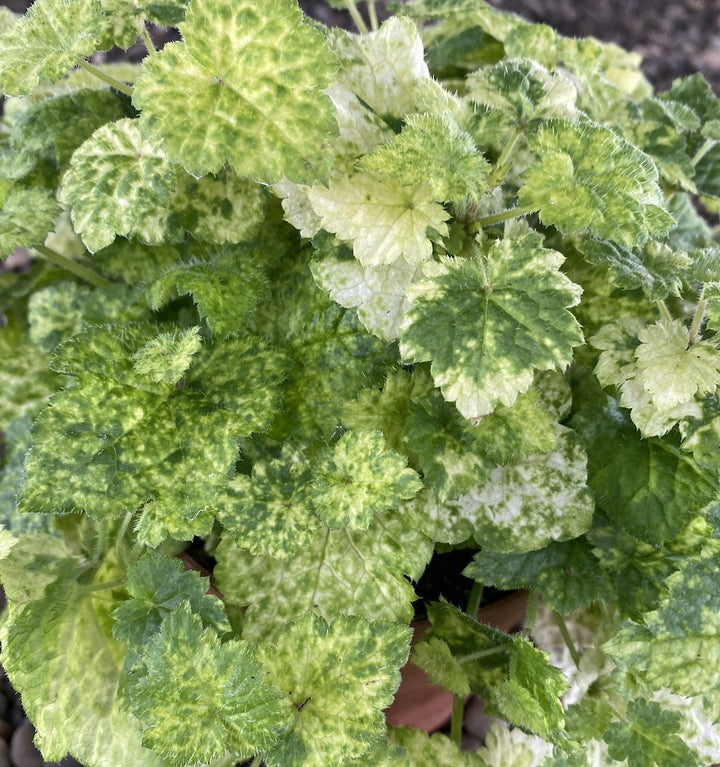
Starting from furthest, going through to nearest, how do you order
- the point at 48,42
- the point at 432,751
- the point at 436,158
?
the point at 432,751 → the point at 48,42 → the point at 436,158

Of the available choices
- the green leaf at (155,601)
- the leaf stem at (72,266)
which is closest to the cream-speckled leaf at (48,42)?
the leaf stem at (72,266)

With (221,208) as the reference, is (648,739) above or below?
below

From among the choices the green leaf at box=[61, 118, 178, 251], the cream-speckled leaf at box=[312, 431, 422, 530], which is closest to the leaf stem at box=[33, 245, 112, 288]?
the green leaf at box=[61, 118, 178, 251]

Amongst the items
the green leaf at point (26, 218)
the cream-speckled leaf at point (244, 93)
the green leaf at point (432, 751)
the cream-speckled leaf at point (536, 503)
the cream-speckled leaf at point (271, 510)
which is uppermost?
the cream-speckled leaf at point (244, 93)

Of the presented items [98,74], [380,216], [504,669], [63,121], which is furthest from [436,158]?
[504,669]

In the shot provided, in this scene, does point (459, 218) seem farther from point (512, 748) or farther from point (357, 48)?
point (512, 748)

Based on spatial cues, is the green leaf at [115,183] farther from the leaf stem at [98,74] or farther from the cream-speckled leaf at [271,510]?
the cream-speckled leaf at [271,510]

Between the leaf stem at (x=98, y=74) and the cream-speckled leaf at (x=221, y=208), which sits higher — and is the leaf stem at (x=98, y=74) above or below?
above

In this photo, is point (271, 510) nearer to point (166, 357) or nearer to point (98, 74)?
point (166, 357)
